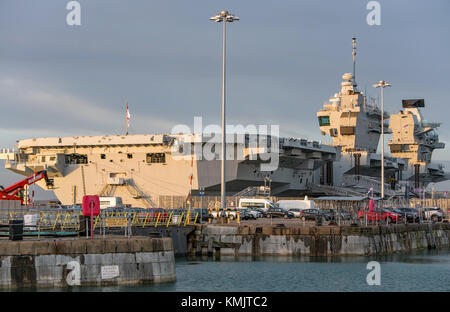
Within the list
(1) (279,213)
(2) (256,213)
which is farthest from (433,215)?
(2) (256,213)

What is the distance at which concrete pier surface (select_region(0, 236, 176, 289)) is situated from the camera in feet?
68.9

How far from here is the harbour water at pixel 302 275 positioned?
25764mm

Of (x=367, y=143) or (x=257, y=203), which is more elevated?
(x=367, y=143)

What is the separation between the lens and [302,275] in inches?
1142

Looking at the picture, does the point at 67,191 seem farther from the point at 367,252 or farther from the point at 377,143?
the point at 377,143

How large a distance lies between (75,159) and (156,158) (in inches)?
391

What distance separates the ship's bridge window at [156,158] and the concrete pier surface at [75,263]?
46.5m

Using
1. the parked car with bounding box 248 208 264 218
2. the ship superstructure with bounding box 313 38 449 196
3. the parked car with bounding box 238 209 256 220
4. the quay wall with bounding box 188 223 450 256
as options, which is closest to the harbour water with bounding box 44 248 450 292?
the quay wall with bounding box 188 223 450 256

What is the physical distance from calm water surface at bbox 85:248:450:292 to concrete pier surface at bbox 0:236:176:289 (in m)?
0.49

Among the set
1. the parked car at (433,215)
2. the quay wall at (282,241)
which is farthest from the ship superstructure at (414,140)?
the quay wall at (282,241)

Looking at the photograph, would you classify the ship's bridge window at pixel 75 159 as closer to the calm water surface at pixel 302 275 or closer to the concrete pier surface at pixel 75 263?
the calm water surface at pixel 302 275

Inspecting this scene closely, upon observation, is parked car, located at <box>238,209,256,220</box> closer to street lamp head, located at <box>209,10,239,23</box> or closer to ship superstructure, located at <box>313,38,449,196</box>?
street lamp head, located at <box>209,10,239,23</box>

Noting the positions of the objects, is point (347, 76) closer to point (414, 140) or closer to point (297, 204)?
point (414, 140)
